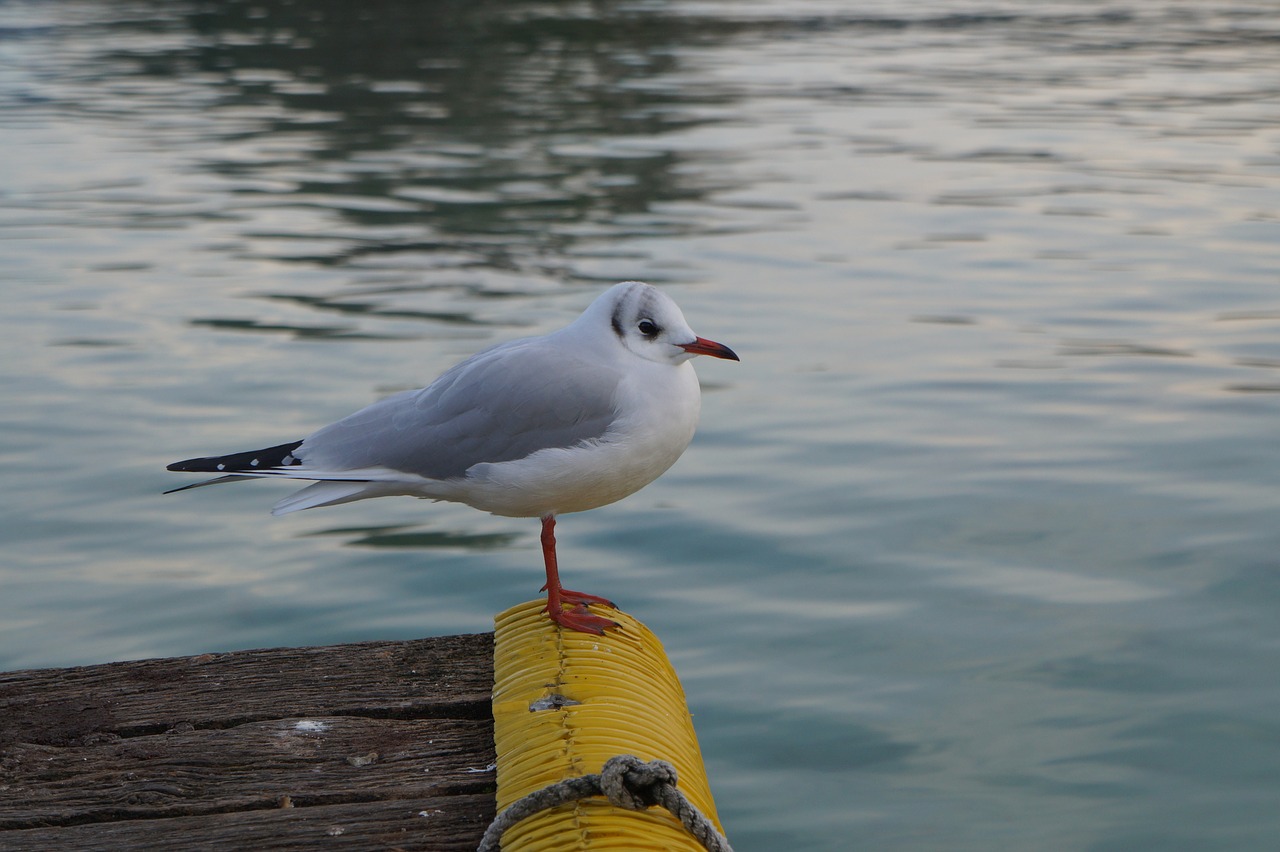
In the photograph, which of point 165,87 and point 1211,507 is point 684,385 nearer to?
point 1211,507

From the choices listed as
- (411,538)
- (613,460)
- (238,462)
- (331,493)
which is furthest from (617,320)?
(411,538)

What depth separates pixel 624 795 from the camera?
3.09m

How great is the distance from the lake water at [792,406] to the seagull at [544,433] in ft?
5.38

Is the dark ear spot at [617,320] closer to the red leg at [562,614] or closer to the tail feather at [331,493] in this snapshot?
the red leg at [562,614]

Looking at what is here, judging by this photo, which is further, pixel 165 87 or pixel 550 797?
pixel 165 87

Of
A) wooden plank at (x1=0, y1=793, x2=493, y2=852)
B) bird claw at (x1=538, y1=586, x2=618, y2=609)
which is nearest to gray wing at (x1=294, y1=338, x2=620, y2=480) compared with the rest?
bird claw at (x1=538, y1=586, x2=618, y2=609)

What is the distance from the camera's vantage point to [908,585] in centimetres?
654

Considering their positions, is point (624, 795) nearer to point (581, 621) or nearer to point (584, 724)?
point (584, 724)

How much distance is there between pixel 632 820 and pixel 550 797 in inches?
6.9

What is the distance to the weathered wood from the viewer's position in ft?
10.5

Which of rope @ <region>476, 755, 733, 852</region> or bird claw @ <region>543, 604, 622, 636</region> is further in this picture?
bird claw @ <region>543, 604, 622, 636</region>

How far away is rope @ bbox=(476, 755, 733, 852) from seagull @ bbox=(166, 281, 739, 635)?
93 centimetres

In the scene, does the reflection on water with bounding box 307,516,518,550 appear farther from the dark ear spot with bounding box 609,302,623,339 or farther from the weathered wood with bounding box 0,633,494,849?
the dark ear spot with bounding box 609,302,623,339

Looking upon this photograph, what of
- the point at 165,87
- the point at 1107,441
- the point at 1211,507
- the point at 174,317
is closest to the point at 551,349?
the point at 1211,507
